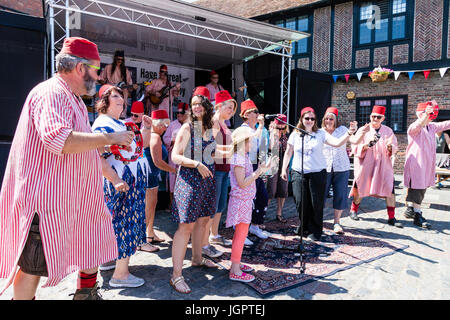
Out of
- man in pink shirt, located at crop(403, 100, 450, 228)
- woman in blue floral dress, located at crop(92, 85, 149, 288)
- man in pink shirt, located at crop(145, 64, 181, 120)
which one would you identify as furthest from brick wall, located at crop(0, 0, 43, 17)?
man in pink shirt, located at crop(403, 100, 450, 228)

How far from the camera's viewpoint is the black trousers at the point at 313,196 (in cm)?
444

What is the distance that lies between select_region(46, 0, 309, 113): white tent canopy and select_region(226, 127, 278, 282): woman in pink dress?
3.92 m

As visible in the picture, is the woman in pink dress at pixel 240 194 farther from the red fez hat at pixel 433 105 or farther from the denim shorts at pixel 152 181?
the red fez hat at pixel 433 105

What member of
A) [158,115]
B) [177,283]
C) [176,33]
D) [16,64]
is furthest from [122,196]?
[176,33]

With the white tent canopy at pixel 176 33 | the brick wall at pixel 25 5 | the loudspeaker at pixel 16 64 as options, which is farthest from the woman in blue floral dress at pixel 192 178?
the brick wall at pixel 25 5

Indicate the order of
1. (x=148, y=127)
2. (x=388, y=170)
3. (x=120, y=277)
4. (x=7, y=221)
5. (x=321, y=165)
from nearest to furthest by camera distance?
(x=7, y=221)
(x=120, y=277)
(x=148, y=127)
(x=321, y=165)
(x=388, y=170)

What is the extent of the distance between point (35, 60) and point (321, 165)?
4.77 metres

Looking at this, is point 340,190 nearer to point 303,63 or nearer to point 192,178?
point 192,178

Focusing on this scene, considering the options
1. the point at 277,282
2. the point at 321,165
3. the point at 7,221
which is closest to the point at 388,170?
the point at 321,165

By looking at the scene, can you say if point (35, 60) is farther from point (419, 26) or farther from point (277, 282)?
point (419, 26)

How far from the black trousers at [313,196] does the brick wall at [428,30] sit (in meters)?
11.8

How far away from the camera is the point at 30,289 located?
1.72m

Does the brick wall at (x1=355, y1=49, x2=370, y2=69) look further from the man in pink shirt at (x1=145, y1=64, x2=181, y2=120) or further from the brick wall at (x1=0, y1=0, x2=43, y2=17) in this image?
the brick wall at (x1=0, y1=0, x2=43, y2=17)

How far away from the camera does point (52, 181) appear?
5.41 feet
